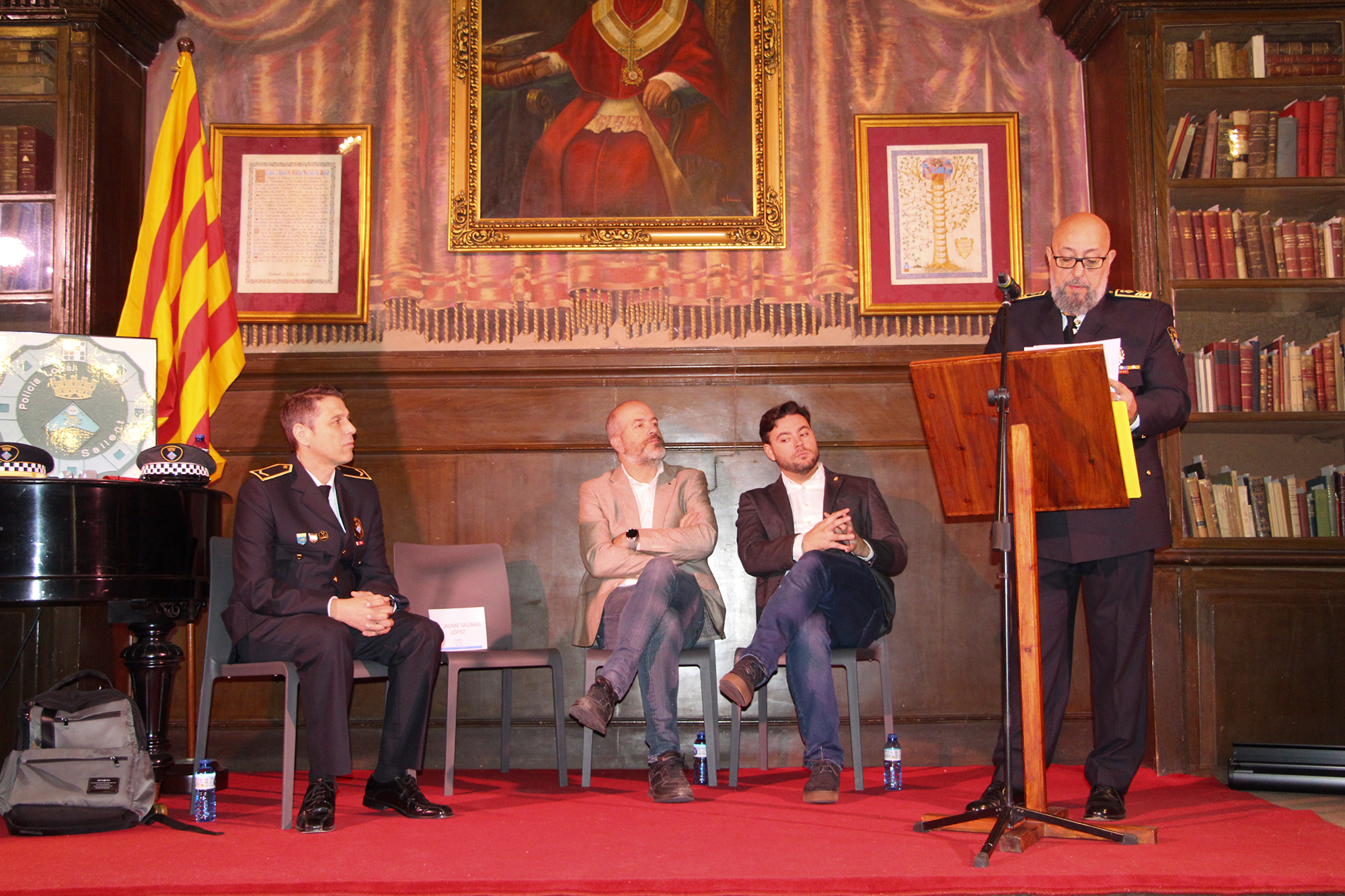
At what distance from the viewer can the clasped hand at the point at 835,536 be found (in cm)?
359

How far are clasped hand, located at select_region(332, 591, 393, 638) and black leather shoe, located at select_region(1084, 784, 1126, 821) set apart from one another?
2013 mm

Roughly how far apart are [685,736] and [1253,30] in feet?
11.6

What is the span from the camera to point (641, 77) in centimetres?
470

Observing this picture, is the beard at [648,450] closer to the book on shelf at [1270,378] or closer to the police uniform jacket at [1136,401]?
the police uniform jacket at [1136,401]

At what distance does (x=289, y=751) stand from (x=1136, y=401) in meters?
2.55

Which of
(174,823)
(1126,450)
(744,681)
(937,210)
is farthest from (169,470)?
(937,210)

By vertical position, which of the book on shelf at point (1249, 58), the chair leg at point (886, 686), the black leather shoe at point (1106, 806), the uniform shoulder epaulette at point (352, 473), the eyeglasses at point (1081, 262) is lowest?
the black leather shoe at point (1106, 806)

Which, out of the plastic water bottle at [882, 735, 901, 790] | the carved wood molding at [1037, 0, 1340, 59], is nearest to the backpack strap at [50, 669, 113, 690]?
the plastic water bottle at [882, 735, 901, 790]

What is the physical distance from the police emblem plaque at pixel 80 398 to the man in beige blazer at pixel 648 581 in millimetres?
1572

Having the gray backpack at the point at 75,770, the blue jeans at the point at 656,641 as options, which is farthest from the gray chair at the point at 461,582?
the gray backpack at the point at 75,770

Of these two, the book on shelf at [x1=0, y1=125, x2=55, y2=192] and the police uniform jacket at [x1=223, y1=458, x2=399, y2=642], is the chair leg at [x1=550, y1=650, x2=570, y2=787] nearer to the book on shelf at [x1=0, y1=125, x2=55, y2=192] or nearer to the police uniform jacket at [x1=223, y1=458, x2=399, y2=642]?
A: the police uniform jacket at [x1=223, y1=458, x2=399, y2=642]

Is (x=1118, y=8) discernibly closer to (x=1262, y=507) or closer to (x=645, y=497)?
(x=1262, y=507)

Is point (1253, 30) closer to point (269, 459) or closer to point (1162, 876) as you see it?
point (1162, 876)

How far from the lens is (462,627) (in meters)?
4.00
